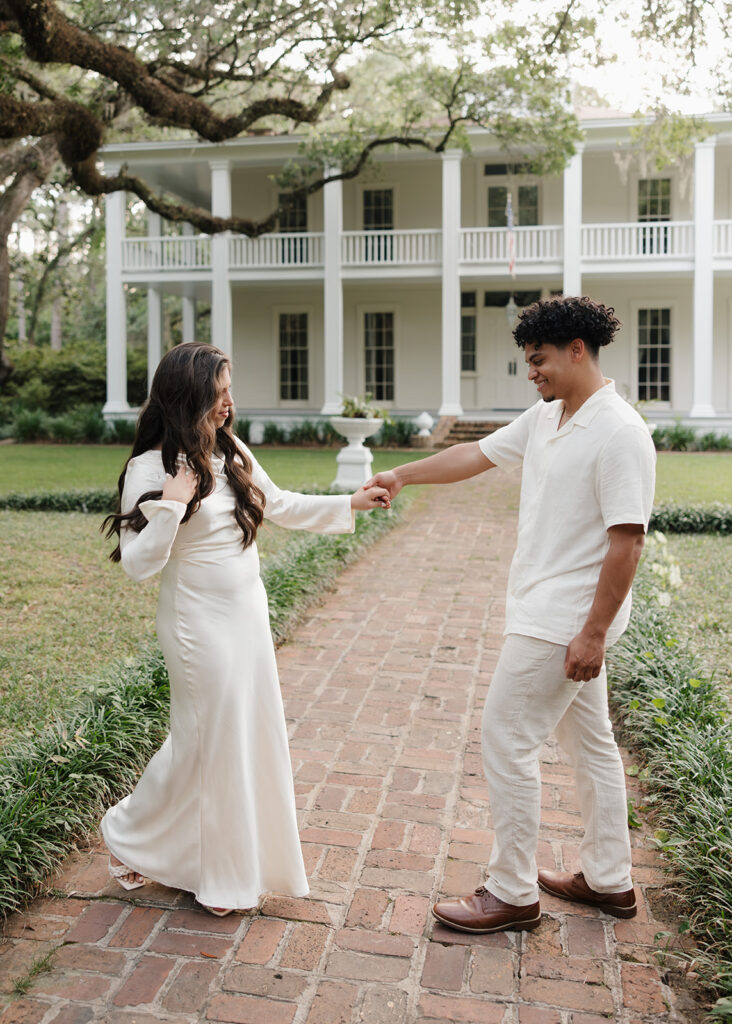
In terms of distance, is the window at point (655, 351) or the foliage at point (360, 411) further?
the window at point (655, 351)

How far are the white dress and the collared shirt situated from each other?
0.83 meters

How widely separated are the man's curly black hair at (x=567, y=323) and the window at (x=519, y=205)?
20.1 metres

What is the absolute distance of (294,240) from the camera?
70.6 ft

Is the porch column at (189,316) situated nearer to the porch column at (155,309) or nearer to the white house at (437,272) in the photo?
the white house at (437,272)

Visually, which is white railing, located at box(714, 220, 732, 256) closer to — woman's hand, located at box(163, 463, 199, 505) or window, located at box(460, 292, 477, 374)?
window, located at box(460, 292, 477, 374)

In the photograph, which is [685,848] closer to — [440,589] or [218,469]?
[218,469]

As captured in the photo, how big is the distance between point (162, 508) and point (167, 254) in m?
20.1

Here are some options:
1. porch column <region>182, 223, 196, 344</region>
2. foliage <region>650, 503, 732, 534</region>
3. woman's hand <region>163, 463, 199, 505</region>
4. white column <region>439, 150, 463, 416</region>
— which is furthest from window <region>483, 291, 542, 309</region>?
woman's hand <region>163, 463, 199, 505</region>

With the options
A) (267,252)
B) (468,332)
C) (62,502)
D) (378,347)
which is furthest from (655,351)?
(62,502)

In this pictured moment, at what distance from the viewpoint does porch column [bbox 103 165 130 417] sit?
21.2m

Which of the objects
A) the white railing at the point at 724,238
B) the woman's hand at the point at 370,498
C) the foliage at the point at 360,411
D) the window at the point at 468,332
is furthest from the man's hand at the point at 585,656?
the window at the point at 468,332

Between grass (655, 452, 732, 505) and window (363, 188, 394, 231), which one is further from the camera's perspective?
window (363, 188, 394, 231)

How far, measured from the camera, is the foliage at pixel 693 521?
10469 mm

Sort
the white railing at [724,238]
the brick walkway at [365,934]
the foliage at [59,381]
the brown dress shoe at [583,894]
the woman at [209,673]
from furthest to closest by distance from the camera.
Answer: the foliage at [59,381], the white railing at [724,238], the brown dress shoe at [583,894], the woman at [209,673], the brick walkway at [365,934]
